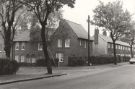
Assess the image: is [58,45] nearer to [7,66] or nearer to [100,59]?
[100,59]

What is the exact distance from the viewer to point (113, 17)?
1945 inches

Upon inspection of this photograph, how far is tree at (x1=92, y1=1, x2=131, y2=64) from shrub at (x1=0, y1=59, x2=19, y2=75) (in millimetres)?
29169

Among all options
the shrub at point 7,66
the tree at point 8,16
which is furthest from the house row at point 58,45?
the shrub at point 7,66

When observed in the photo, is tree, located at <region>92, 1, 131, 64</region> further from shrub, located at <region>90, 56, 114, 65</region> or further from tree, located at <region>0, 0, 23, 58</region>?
tree, located at <region>0, 0, 23, 58</region>

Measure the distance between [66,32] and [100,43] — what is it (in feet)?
83.8

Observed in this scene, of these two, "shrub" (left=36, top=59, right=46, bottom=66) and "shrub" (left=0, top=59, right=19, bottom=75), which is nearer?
"shrub" (left=0, top=59, right=19, bottom=75)

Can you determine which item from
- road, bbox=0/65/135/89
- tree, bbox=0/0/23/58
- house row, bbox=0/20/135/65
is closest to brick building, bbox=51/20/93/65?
house row, bbox=0/20/135/65

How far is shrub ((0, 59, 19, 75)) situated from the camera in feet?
75.5

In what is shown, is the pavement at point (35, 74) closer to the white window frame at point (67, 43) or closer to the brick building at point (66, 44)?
the brick building at point (66, 44)

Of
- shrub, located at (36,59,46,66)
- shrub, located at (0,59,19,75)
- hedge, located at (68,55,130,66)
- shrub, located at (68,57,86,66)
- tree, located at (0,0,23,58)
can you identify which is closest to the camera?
shrub, located at (0,59,19,75)

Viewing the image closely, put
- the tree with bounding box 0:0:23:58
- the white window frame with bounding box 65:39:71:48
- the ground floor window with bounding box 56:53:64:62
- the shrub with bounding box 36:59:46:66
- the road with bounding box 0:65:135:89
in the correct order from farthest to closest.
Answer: the white window frame with bounding box 65:39:71:48
the ground floor window with bounding box 56:53:64:62
the shrub with bounding box 36:59:46:66
the tree with bounding box 0:0:23:58
the road with bounding box 0:65:135:89

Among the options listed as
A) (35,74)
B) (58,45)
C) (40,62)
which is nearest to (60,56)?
(58,45)

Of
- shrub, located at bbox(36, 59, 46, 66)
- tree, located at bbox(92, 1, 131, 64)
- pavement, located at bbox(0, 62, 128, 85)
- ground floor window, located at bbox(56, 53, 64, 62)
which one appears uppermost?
tree, located at bbox(92, 1, 131, 64)

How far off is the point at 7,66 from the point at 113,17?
3097cm
